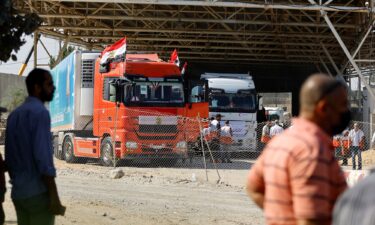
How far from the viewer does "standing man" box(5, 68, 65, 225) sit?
511cm

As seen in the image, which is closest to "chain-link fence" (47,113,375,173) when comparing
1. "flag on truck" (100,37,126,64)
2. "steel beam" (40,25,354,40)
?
"flag on truck" (100,37,126,64)

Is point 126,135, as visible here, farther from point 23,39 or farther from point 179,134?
point 23,39

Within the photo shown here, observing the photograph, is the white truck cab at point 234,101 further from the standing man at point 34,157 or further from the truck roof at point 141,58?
the standing man at point 34,157

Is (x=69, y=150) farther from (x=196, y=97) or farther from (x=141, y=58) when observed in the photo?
(x=196, y=97)

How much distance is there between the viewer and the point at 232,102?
3008 centimetres

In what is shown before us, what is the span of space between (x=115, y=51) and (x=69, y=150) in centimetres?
563

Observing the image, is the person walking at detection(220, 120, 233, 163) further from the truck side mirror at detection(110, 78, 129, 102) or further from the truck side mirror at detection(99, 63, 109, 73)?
the truck side mirror at detection(99, 63, 109, 73)

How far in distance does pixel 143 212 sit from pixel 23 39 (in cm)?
606

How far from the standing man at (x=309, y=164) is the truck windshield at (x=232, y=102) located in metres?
26.0

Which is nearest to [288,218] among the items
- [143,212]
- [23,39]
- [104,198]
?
[23,39]

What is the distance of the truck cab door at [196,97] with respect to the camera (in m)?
22.4

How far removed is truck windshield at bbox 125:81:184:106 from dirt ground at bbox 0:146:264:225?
2263 mm

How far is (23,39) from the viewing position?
6.84 metres

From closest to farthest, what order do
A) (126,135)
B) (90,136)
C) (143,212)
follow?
(143,212), (126,135), (90,136)
